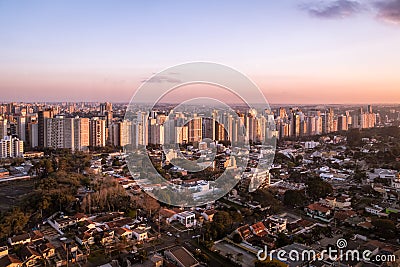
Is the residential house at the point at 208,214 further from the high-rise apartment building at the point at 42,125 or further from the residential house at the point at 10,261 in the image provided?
the high-rise apartment building at the point at 42,125

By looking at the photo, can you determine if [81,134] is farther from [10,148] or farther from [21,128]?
[21,128]

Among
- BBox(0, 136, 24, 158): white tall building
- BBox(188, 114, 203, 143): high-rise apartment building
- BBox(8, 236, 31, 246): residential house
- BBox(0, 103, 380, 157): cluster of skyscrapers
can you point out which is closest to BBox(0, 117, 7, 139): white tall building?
BBox(0, 103, 380, 157): cluster of skyscrapers

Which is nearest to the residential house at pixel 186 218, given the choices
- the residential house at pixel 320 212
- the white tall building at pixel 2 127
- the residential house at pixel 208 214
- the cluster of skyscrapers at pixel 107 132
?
the residential house at pixel 208 214

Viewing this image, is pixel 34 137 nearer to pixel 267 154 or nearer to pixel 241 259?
pixel 267 154

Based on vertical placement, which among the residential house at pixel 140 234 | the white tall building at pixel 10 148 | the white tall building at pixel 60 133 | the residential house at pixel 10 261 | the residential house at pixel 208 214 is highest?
the white tall building at pixel 60 133

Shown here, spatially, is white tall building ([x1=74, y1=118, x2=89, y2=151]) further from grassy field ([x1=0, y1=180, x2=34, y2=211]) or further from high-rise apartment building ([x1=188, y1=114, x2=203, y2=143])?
grassy field ([x1=0, y1=180, x2=34, y2=211])
